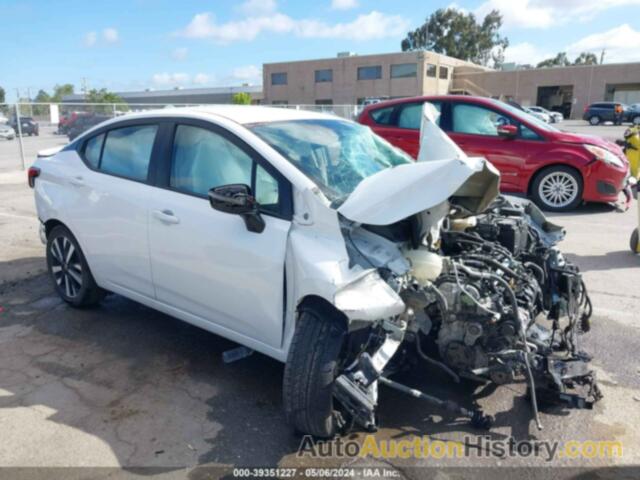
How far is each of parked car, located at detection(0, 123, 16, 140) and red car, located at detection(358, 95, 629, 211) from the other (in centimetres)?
1899

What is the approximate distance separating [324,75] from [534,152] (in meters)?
52.0

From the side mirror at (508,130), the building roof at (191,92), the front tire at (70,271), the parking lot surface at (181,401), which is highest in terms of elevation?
the building roof at (191,92)

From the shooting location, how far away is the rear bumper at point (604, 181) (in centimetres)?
807

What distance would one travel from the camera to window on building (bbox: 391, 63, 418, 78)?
53.2 metres

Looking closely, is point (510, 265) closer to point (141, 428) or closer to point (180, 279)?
point (180, 279)

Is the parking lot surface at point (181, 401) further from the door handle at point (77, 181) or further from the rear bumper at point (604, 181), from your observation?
the rear bumper at point (604, 181)

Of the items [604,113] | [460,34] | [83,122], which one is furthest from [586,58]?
[83,122]

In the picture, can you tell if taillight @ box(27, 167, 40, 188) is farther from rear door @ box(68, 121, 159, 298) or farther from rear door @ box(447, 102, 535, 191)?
rear door @ box(447, 102, 535, 191)

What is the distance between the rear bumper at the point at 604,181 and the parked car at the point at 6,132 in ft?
71.0

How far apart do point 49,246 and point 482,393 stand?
153 inches

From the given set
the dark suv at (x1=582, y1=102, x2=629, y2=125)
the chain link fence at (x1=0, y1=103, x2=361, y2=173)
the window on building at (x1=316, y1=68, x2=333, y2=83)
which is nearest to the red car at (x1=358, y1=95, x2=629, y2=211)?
Result: the chain link fence at (x1=0, y1=103, x2=361, y2=173)

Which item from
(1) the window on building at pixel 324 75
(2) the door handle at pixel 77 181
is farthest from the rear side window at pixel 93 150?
(1) the window on building at pixel 324 75

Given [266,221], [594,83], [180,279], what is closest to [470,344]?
[266,221]

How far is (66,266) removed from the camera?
182 inches
